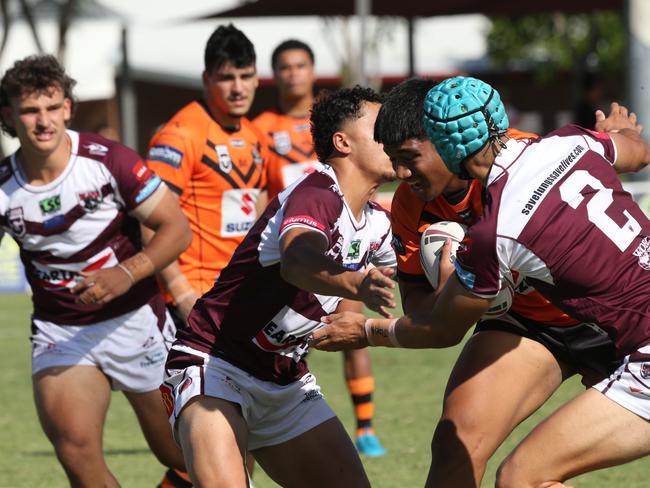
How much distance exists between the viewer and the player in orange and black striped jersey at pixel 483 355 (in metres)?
4.95

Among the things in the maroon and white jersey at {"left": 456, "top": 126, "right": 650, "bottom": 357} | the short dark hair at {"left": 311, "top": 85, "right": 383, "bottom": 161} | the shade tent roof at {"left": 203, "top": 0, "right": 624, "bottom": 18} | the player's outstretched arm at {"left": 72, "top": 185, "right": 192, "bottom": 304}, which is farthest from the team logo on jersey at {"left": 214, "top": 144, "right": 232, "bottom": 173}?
the shade tent roof at {"left": 203, "top": 0, "right": 624, "bottom": 18}

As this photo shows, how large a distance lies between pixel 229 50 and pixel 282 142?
4.36 feet

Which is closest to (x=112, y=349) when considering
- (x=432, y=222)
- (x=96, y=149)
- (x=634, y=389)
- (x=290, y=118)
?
(x=96, y=149)

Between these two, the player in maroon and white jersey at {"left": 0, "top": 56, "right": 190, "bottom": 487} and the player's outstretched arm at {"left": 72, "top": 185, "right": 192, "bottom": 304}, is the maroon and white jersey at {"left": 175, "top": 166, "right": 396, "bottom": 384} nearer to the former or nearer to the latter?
the player's outstretched arm at {"left": 72, "top": 185, "right": 192, "bottom": 304}

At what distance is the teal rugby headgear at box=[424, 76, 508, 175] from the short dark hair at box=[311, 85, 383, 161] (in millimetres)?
587

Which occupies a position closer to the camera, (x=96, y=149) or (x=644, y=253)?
(x=644, y=253)

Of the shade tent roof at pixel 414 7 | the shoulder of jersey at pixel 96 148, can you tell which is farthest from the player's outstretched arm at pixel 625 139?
the shade tent roof at pixel 414 7

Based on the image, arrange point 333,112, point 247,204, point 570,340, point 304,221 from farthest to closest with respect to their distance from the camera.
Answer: point 247,204, point 570,340, point 333,112, point 304,221

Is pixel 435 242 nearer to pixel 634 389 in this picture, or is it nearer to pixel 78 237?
pixel 634 389

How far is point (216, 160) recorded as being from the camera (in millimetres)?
7082

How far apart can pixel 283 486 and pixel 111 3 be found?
46.2 meters

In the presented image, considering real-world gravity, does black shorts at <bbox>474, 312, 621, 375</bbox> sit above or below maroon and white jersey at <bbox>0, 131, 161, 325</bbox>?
below

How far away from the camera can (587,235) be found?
14.1 ft

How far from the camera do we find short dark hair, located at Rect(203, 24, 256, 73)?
23.4 ft
